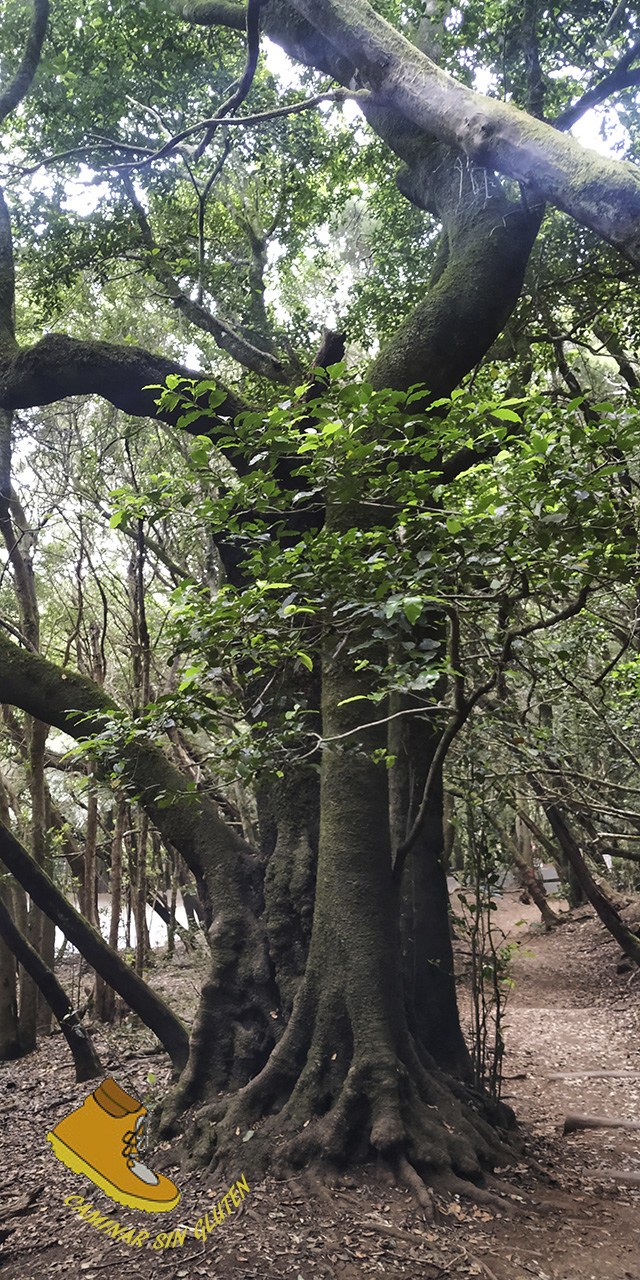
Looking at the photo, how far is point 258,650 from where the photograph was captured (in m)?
3.04

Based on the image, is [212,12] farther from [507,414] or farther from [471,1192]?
[471,1192]

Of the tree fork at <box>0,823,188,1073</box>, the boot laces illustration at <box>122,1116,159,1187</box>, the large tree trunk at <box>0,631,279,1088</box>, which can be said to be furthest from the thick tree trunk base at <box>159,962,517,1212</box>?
the tree fork at <box>0,823,188,1073</box>

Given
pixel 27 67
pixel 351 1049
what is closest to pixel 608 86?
pixel 27 67

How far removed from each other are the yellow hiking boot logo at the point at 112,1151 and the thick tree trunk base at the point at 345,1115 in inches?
10.6

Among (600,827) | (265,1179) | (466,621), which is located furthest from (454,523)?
(600,827)

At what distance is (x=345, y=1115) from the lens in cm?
378

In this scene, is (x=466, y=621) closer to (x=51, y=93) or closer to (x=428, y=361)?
(x=428, y=361)

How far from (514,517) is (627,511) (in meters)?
0.50

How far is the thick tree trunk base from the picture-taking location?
3695 millimetres

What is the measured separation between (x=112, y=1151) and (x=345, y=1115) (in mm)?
1311

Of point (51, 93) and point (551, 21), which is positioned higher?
point (51, 93)

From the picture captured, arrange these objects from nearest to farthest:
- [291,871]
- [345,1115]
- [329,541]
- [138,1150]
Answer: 1. [329,541]
2. [345,1115]
3. [138,1150]
4. [291,871]

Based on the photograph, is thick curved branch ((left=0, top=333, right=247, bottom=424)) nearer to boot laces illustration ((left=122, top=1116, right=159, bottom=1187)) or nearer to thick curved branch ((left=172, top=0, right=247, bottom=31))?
thick curved branch ((left=172, top=0, right=247, bottom=31))

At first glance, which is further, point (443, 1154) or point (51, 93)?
point (51, 93)
